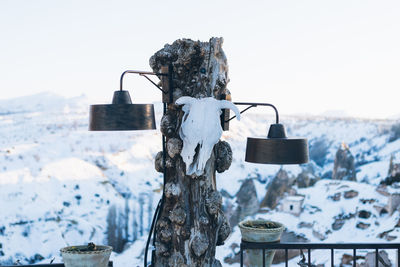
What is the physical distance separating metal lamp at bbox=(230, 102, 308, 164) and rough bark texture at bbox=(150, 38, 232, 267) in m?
0.22

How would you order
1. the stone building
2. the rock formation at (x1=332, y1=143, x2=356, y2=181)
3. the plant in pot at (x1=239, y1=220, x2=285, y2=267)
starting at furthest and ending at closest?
the rock formation at (x1=332, y1=143, x2=356, y2=181) < the stone building < the plant in pot at (x1=239, y1=220, x2=285, y2=267)

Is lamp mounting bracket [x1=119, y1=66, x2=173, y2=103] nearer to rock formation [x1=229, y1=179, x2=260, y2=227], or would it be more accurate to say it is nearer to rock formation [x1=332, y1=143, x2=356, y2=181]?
rock formation [x1=229, y1=179, x2=260, y2=227]

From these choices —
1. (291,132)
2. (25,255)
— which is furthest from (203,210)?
(291,132)

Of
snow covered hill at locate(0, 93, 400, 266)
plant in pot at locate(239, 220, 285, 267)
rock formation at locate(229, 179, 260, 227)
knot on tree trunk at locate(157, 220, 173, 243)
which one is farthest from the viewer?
rock formation at locate(229, 179, 260, 227)

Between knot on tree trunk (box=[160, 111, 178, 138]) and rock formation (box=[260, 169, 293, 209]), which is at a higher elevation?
knot on tree trunk (box=[160, 111, 178, 138])

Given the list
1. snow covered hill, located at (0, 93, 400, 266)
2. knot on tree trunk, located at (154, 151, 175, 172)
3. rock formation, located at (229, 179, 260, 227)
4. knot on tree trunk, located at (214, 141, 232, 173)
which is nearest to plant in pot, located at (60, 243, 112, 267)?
knot on tree trunk, located at (154, 151, 175, 172)

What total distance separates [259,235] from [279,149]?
704mm

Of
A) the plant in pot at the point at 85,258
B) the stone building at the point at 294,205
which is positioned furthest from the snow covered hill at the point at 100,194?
the plant in pot at the point at 85,258

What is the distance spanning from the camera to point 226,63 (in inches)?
111

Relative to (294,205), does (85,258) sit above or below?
above

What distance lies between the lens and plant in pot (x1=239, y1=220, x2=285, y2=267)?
300 cm

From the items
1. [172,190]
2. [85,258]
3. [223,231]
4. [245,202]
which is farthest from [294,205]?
[85,258]

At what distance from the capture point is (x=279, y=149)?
268 centimetres

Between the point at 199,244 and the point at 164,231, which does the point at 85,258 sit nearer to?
the point at 164,231
